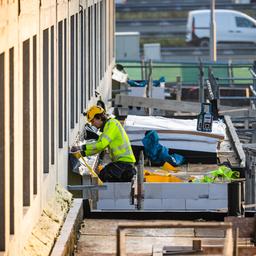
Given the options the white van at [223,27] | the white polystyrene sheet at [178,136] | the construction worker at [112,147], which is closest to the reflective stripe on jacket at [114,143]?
the construction worker at [112,147]

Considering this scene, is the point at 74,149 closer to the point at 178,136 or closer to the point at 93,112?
the point at 93,112

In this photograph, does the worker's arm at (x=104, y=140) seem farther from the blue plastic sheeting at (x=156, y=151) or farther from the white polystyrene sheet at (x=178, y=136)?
the white polystyrene sheet at (x=178, y=136)

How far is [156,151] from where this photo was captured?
78.7 feet

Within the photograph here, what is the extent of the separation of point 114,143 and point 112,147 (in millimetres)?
101

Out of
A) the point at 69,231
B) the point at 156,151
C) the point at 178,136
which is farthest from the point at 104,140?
the point at 69,231

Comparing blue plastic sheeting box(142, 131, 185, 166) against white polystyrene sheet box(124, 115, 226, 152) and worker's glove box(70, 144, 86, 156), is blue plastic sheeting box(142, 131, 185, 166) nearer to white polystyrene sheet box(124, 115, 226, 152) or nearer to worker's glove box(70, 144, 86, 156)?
white polystyrene sheet box(124, 115, 226, 152)

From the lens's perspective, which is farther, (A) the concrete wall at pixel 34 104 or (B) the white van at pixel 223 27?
(B) the white van at pixel 223 27

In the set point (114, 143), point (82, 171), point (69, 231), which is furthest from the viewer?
point (114, 143)

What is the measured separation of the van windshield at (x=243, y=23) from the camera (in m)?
62.7

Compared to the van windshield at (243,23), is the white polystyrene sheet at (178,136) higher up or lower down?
lower down

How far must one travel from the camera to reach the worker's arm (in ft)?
68.5

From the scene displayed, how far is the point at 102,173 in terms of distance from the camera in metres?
21.7

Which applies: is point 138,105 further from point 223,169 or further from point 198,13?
point 198,13

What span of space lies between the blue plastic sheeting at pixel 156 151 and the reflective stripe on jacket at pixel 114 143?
7.10 ft
